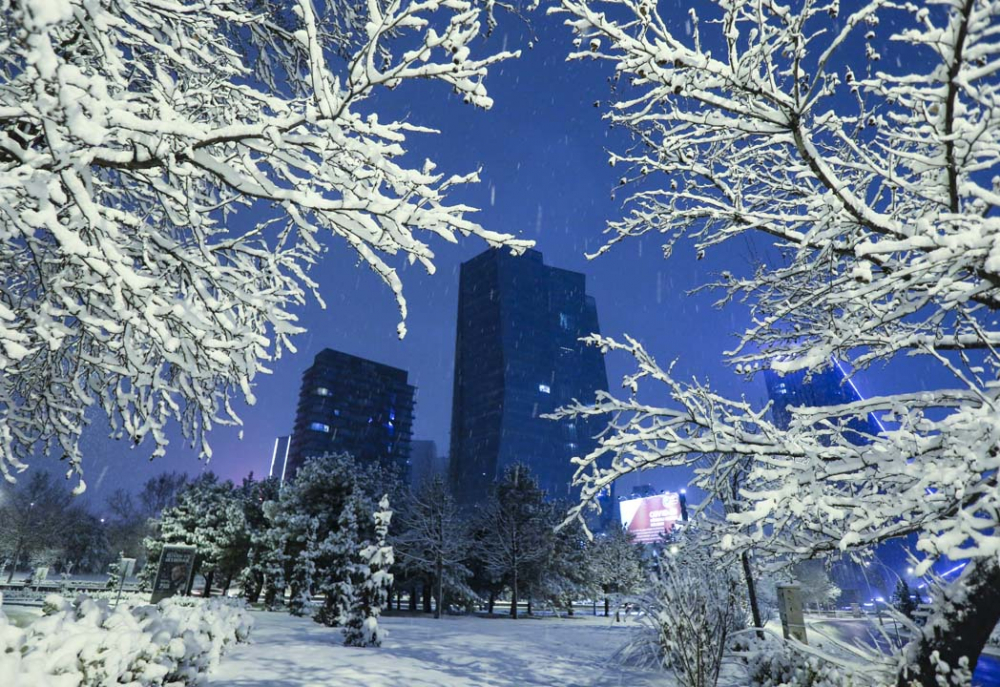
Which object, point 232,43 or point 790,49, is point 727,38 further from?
point 232,43

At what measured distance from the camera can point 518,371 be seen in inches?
5561

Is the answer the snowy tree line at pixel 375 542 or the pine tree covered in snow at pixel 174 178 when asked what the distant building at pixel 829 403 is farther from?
the snowy tree line at pixel 375 542

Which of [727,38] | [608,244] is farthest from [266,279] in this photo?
[727,38]

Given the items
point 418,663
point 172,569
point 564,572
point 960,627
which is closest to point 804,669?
point 960,627

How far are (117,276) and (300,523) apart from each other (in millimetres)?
20951

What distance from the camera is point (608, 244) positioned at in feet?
15.5

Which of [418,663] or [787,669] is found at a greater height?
[787,669]

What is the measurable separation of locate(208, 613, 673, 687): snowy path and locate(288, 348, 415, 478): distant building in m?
112

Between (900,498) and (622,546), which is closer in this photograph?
(900,498)

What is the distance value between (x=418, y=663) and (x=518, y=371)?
5197 inches

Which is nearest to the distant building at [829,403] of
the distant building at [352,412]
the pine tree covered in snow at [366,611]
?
the pine tree covered in snow at [366,611]

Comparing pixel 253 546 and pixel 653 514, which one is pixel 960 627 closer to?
pixel 253 546

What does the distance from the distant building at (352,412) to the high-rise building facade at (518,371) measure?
16.2m

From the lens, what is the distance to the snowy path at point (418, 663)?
743 centimetres
